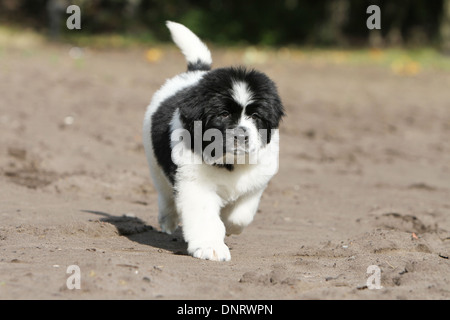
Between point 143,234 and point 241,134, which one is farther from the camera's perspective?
point 143,234

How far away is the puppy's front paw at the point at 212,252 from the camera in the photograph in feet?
15.4

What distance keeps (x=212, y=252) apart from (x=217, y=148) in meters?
0.71

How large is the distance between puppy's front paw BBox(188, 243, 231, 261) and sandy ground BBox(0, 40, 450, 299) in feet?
0.24

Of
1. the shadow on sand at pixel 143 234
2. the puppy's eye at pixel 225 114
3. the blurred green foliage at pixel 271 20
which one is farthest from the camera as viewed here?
the blurred green foliage at pixel 271 20

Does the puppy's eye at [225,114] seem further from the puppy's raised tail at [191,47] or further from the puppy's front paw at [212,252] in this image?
the puppy's raised tail at [191,47]

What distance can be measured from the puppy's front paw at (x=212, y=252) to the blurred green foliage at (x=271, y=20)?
19.1m

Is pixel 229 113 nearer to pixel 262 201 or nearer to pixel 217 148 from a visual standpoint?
pixel 217 148

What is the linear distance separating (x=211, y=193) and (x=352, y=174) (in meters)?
4.29

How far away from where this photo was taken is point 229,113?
15.4 ft

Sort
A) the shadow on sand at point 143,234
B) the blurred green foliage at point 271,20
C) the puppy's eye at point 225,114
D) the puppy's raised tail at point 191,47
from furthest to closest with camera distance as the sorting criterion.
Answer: the blurred green foliage at point 271,20 → the puppy's raised tail at point 191,47 → the shadow on sand at point 143,234 → the puppy's eye at point 225,114

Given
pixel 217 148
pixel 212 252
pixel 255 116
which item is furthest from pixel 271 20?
pixel 212 252

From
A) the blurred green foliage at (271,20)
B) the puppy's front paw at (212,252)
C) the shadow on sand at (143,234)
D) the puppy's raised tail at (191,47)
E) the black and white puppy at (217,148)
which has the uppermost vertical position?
the blurred green foliage at (271,20)

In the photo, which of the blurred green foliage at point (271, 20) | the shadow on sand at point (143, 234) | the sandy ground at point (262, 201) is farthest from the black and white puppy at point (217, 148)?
the blurred green foliage at point (271, 20)

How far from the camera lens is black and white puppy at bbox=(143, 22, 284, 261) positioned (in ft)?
15.2
